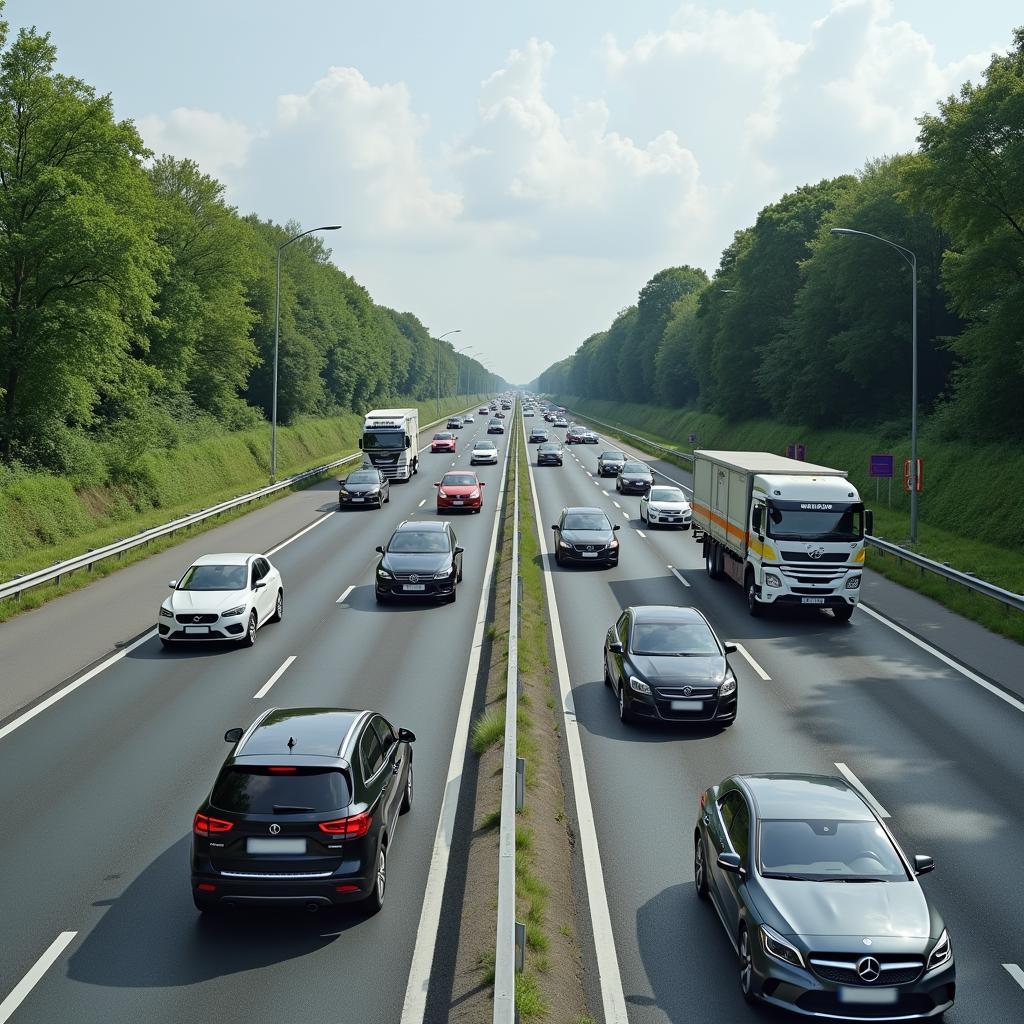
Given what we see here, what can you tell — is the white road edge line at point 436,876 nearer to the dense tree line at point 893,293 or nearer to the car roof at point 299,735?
the car roof at point 299,735

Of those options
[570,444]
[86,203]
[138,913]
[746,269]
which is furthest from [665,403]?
[138,913]

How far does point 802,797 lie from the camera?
9.62m

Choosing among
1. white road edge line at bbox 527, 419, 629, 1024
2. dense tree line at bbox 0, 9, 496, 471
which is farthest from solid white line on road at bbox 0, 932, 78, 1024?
dense tree line at bbox 0, 9, 496, 471

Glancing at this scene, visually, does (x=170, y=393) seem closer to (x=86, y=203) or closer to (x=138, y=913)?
(x=86, y=203)

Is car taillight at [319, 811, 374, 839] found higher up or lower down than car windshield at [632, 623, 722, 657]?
higher up

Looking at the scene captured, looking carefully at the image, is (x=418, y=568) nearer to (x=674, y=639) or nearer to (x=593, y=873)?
(x=674, y=639)

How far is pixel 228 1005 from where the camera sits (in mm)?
8086

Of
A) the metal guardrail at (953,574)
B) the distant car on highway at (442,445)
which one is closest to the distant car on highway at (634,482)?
the metal guardrail at (953,574)

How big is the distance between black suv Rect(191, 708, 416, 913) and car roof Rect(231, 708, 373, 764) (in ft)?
0.07

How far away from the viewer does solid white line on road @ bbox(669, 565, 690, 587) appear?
92.9 feet

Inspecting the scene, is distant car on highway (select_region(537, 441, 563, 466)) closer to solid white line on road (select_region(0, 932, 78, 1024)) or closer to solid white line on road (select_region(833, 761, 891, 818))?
solid white line on road (select_region(833, 761, 891, 818))

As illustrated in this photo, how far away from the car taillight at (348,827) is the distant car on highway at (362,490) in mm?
34802

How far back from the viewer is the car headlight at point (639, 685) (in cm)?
1536

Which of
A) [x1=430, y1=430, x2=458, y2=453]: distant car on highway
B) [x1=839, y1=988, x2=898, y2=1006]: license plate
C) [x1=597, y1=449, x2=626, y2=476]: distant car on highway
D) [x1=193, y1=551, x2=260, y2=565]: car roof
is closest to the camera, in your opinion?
[x1=839, y1=988, x2=898, y2=1006]: license plate
